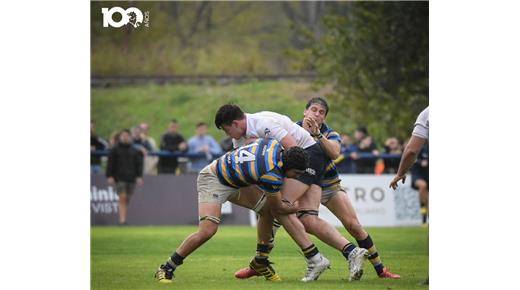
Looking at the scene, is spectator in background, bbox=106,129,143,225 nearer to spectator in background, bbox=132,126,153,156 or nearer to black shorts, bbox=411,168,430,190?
spectator in background, bbox=132,126,153,156

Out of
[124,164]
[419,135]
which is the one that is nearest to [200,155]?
[124,164]

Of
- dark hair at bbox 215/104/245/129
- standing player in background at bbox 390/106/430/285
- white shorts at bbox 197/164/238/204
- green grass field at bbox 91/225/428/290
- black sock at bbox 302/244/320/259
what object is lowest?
green grass field at bbox 91/225/428/290

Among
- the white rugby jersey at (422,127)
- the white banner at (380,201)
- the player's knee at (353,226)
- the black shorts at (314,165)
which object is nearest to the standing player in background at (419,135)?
the white rugby jersey at (422,127)

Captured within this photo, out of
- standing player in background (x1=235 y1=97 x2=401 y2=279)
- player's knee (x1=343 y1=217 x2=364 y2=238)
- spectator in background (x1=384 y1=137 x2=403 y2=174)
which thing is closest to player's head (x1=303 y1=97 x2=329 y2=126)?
standing player in background (x1=235 y1=97 x2=401 y2=279)

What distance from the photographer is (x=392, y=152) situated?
18.2m

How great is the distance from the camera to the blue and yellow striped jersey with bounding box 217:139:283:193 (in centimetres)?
811

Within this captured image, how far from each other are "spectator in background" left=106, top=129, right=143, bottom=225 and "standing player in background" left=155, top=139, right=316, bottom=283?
8618 mm

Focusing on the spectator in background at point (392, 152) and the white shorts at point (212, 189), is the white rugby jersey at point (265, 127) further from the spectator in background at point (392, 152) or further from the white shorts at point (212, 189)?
the spectator in background at point (392, 152)

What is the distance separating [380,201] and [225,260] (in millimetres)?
7127

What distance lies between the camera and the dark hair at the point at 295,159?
809cm
